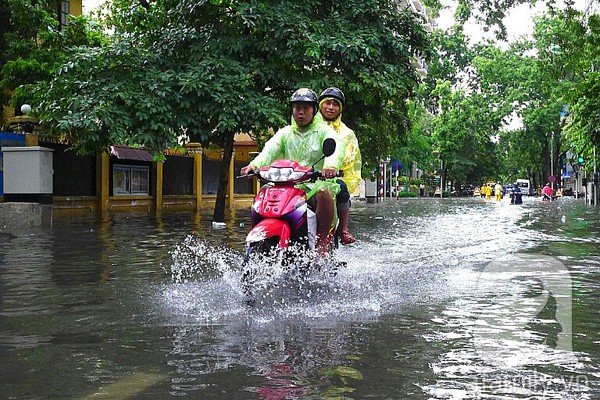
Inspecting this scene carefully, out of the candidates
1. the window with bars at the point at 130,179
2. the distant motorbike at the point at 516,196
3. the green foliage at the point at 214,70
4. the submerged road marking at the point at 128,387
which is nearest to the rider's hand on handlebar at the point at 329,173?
the submerged road marking at the point at 128,387

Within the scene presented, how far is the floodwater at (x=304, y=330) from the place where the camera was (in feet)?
13.2

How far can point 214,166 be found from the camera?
36219mm

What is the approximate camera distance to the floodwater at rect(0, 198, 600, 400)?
4.02 m

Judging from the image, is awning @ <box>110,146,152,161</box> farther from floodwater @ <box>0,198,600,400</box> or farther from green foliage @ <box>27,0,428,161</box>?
floodwater @ <box>0,198,600,400</box>

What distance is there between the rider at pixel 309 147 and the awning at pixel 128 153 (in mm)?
20439

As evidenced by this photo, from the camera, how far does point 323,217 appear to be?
721cm

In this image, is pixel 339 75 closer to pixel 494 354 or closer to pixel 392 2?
pixel 392 2

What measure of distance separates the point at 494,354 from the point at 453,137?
70.6m

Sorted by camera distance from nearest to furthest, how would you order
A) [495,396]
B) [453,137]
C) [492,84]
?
[495,396]
[492,84]
[453,137]

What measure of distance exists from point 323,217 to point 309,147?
683mm

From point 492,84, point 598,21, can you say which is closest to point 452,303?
point 598,21

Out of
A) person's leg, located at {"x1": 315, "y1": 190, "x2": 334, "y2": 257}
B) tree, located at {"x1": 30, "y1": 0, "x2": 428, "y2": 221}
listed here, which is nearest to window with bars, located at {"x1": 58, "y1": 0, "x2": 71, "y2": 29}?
tree, located at {"x1": 30, "y1": 0, "x2": 428, "y2": 221}

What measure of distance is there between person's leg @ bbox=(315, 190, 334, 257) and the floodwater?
30 centimetres
